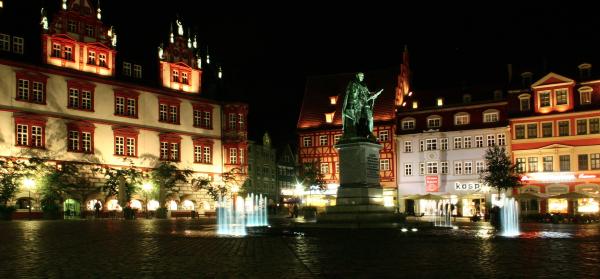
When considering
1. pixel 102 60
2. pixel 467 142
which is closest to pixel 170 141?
pixel 102 60

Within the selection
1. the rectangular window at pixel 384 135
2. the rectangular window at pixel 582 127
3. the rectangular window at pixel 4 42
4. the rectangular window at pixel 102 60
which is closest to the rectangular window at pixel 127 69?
the rectangular window at pixel 102 60

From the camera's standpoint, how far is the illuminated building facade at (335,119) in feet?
224

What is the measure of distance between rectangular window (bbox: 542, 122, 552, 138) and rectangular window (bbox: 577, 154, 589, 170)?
3.10 meters

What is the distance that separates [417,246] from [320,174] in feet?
166

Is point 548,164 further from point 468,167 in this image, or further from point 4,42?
point 4,42

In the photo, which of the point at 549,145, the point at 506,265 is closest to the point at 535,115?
the point at 549,145

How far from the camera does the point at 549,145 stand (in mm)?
58062

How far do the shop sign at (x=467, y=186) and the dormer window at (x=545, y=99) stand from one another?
900 cm

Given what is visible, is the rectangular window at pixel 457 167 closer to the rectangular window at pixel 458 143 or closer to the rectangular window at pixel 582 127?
the rectangular window at pixel 458 143

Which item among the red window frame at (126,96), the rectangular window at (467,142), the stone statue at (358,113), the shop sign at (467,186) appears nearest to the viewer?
the stone statue at (358,113)

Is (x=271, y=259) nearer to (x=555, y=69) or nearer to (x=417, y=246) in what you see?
(x=417, y=246)

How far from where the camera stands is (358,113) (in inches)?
1059

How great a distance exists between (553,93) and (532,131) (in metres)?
3.59

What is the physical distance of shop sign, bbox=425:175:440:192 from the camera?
6512 cm
